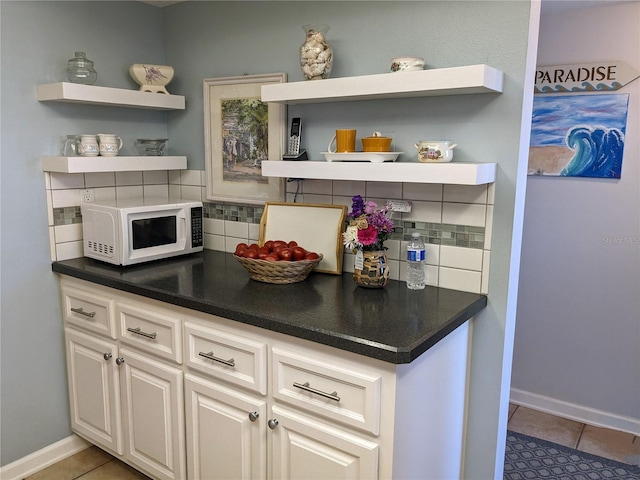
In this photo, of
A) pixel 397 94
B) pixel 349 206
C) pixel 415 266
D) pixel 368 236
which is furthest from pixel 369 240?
pixel 397 94

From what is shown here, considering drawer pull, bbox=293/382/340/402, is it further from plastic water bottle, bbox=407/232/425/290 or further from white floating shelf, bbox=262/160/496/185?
white floating shelf, bbox=262/160/496/185

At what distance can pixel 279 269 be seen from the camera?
211 centimetres

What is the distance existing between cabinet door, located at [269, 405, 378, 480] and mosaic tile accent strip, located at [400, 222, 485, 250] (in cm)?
84

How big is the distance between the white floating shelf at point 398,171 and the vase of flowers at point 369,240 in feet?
0.43

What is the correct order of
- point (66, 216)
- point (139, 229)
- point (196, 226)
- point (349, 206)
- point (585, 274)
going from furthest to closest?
point (585, 274) → point (196, 226) → point (66, 216) → point (139, 229) → point (349, 206)

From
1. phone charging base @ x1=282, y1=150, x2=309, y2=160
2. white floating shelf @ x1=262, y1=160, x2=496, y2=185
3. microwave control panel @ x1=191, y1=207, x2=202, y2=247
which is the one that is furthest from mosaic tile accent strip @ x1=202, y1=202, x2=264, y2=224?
white floating shelf @ x1=262, y1=160, x2=496, y2=185

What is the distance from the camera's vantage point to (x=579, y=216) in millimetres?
2895

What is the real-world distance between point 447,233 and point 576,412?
5.41 ft

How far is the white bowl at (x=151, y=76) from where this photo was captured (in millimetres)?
2639

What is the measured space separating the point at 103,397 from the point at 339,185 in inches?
55.3

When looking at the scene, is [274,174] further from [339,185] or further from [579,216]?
[579,216]

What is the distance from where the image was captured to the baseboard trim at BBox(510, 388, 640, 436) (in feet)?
9.41

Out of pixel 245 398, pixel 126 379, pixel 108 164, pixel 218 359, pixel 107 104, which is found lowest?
pixel 126 379

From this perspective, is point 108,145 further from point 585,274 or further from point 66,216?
point 585,274
